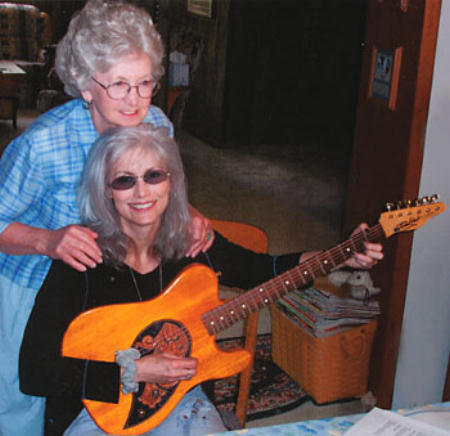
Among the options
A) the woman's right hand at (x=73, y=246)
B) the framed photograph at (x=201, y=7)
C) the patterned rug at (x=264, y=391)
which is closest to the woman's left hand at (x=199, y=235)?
the woman's right hand at (x=73, y=246)

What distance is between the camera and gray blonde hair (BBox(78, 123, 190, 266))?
4.42 feet

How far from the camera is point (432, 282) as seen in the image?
2.15 meters

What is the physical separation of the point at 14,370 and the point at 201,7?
0.93 m

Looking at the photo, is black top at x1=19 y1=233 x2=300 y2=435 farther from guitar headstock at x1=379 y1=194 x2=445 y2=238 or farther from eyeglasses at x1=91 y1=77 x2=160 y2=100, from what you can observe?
guitar headstock at x1=379 y1=194 x2=445 y2=238

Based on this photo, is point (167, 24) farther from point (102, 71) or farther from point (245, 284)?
point (245, 284)

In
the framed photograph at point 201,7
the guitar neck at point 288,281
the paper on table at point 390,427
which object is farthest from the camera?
the framed photograph at point 201,7

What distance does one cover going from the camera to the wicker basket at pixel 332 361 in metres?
2.29

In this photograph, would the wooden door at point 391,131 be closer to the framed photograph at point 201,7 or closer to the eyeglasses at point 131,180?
the framed photograph at point 201,7

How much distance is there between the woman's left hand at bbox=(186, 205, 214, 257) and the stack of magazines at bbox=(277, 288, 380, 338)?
33.1 inches

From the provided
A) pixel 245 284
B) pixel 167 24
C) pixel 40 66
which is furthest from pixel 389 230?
pixel 40 66

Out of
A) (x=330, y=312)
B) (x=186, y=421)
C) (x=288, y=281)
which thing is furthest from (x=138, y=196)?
(x=330, y=312)

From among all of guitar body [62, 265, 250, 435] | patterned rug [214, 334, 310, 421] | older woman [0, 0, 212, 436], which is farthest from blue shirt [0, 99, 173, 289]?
patterned rug [214, 334, 310, 421]

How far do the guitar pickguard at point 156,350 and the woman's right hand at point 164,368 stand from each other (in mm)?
10

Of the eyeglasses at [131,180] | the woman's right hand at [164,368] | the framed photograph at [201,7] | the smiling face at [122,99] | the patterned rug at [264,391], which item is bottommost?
the patterned rug at [264,391]
